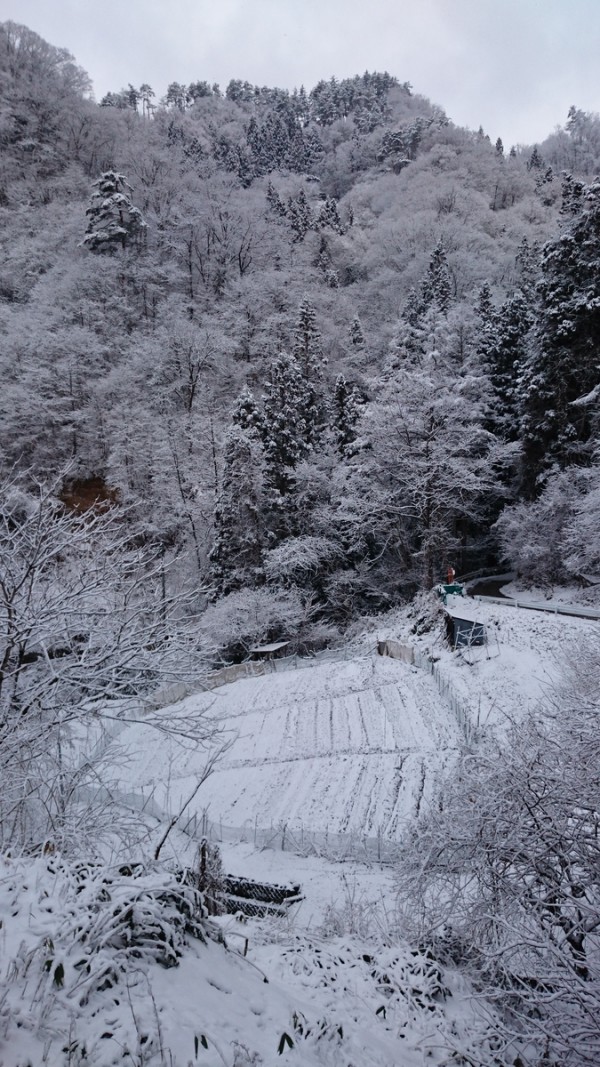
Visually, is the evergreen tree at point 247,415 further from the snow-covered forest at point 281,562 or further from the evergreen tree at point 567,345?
the evergreen tree at point 567,345

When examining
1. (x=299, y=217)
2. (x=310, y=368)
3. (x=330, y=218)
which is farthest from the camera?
(x=330, y=218)

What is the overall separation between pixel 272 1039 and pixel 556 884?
3.87m

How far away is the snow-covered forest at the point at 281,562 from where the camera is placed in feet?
13.0

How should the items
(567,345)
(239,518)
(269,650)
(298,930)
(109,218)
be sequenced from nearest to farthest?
1. (298,930)
2. (269,650)
3. (567,345)
4. (239,518)
5. (109,218)

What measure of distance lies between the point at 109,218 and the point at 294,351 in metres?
26.0

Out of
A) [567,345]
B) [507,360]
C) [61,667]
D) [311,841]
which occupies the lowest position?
[311,841]

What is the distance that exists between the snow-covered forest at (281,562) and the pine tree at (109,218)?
1.07 feet

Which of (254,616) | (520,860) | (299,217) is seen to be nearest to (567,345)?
(254,616)

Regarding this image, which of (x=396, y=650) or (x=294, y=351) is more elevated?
(x=294, y=351)

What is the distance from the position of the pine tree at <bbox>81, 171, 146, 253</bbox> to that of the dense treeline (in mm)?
177

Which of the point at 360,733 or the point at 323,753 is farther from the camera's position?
the point at 360,733

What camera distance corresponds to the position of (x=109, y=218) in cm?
4700

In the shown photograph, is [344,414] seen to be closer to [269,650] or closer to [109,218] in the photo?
[269,650]

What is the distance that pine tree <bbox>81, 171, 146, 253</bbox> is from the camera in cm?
4662
